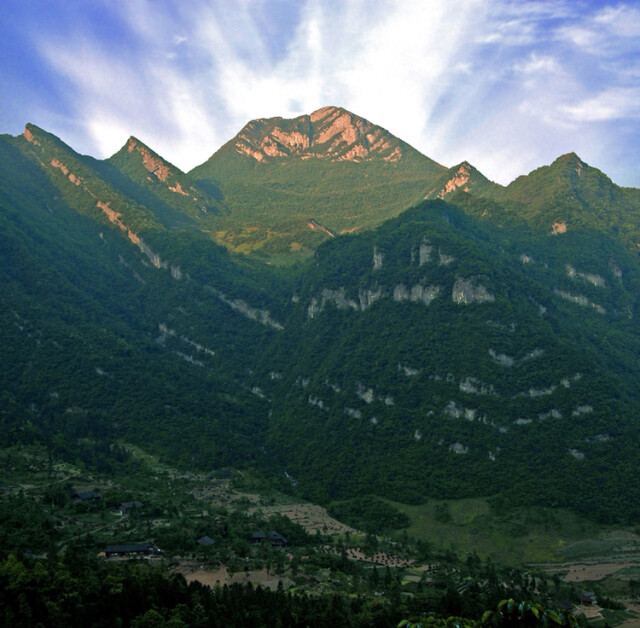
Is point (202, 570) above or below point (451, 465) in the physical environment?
below

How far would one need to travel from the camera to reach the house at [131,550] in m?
81.3

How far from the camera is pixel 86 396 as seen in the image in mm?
158000

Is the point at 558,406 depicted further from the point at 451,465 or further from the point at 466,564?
the point at 466,564

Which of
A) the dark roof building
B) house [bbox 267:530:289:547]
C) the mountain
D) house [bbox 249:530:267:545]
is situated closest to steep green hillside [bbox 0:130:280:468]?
the mountain

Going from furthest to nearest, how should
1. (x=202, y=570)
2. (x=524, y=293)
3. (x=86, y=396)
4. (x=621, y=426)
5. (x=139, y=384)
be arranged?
(x=524, y=293) → (x=139, y=384) → (x=86, y=396) → (x=621, y=426) → (x=202, y=570)

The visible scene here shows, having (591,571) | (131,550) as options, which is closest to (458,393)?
(591,571)

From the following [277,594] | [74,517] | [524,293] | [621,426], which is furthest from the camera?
[524,293]

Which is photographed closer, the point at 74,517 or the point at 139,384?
the point at 74,517

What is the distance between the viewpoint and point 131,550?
82.7m

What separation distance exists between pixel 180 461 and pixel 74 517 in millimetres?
47216

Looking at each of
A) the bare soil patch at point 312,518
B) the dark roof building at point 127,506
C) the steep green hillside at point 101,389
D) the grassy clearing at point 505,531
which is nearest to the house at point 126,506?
the dark roof building at point 127,506

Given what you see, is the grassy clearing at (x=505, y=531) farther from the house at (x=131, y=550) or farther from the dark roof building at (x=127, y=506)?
the house at (x=131, y=550)

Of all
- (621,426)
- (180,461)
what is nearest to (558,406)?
(621,426)

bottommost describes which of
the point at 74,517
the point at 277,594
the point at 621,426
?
the point at 277,594
